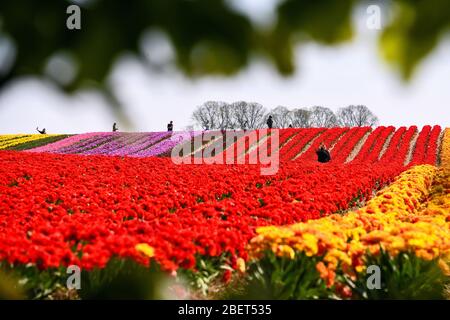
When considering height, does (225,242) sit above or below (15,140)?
below

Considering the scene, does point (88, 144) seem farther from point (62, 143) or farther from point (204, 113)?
point (204, 113)

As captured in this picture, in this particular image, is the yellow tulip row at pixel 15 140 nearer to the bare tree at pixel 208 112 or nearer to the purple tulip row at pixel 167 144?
the purple tulip row at pixel 167 144

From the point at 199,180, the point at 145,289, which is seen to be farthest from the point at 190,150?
the point at 145,289

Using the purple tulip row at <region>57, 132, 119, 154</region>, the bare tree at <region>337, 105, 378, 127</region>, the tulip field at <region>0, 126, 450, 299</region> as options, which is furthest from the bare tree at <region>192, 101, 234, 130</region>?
the bare tree at <region>337, 105, 378, 127</region>

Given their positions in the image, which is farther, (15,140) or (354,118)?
(354,118)

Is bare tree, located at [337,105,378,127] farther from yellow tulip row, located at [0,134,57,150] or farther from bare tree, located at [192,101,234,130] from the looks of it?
bare tree, located at [192,101,234,130]

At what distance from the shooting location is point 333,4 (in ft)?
3.09

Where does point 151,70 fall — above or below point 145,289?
above

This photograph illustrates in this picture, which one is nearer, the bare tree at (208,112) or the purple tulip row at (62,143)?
the bare tree at (208,112)

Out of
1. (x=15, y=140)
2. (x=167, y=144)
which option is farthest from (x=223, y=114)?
(x=15, y=140)

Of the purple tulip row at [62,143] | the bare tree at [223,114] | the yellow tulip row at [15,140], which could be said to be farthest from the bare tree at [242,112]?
the yellow tulip row at [15,140]

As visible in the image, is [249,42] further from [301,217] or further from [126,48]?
[301,217]

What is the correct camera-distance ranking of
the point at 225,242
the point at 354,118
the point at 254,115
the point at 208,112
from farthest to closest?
1. the point at 354,118
2. the point at 254,115
3. the point at 208,112
4. the point at 225,242

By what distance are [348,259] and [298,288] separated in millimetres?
552
